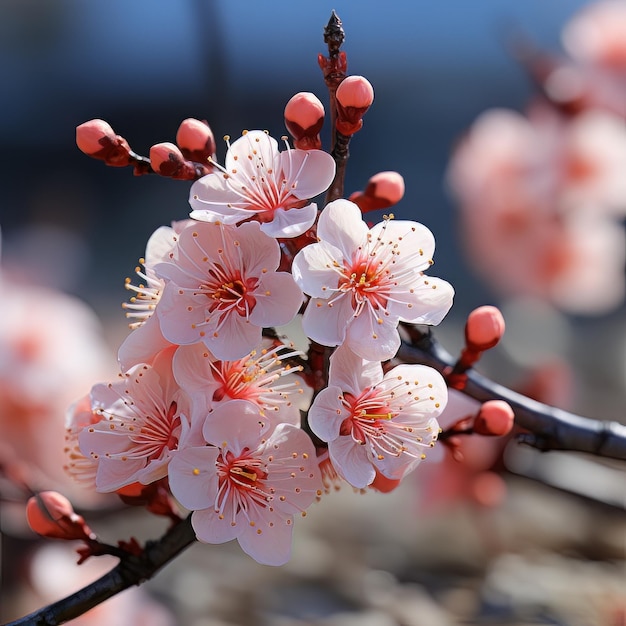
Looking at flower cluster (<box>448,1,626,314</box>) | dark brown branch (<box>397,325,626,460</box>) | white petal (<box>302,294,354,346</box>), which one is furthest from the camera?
flower cluster (<box>448,1,626,314</box>)

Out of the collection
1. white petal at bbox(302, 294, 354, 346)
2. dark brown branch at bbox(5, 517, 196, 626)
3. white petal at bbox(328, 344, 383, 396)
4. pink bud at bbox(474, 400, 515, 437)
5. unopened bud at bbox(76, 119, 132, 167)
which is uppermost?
unopened bud at bbox(76, 119, 132, 167)

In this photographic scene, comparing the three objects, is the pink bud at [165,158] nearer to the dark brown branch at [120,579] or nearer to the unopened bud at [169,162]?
the unopened bud at [169,162]

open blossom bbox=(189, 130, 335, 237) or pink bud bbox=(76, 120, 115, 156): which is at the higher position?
pink bud bbox=(76, 120, 115, 156)

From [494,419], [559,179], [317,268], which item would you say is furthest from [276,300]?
[559,179]

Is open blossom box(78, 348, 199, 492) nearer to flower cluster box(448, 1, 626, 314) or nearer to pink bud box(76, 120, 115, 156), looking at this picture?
pink bud box(76, 120, 115, 156)

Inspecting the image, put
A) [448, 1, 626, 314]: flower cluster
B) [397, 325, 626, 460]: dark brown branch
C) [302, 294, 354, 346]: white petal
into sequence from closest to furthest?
[302, 294, 354, 346]: white petal
[397, 325, 626, 460]: dark brown branch
[448, 1, 626, 314]: flower cluster

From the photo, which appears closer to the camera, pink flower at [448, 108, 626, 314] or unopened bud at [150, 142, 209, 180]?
unopened bud at [150, 142, 209, 180]

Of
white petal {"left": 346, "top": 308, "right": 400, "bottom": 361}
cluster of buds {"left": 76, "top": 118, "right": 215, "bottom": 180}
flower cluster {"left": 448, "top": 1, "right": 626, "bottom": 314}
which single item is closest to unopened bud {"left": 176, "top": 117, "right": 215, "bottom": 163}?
cluster of buds {"left": 76, "top": 118, "right": 215, "bottom": 180}

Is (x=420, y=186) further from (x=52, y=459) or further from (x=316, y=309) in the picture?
(x=316, y=309)
